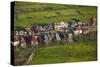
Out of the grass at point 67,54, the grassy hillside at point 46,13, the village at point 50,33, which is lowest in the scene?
the grass at point 67,54

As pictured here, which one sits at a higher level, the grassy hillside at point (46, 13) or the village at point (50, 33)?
the grassy hillside at point (46, 13)

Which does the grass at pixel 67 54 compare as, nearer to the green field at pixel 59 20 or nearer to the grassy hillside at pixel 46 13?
the green field at pixel 59 20

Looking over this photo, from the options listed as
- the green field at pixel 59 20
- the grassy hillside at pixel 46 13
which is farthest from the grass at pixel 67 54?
the grassy hillside at pixel 46 13

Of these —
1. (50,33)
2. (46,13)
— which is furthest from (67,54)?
(46,13)

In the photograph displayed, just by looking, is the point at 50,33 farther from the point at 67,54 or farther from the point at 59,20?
the point at 67,54

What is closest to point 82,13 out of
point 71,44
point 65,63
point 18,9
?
point 71,44
